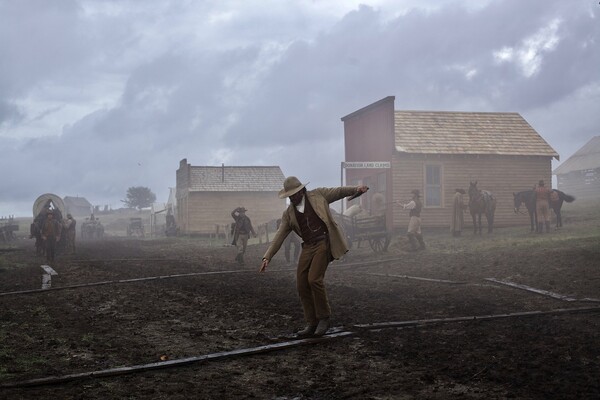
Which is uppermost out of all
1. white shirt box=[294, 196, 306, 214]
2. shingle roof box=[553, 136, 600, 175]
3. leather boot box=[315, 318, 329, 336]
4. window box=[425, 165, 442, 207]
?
shingle roof box=[553, 136, 600, 175]

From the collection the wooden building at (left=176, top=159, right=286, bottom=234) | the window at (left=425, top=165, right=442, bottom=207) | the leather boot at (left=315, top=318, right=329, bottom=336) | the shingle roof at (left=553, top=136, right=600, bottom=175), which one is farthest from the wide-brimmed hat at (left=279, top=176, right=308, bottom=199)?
the shingle roof at (left=553, top=136, right=600, bottom=175)

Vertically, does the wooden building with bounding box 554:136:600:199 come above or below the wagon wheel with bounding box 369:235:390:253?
above

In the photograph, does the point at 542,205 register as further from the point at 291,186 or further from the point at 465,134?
the point at 291,186

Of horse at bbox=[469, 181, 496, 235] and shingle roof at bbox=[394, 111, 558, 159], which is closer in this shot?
horse at bbox=[469, 181, 496, 235]

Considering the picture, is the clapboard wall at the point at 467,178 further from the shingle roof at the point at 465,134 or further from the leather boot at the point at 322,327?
the leather boot at the point at 322,327

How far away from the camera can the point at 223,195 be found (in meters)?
43.2

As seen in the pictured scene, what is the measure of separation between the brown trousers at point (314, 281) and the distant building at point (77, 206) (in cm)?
10651

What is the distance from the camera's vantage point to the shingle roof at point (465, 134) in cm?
2559

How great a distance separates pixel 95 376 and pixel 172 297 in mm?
5507

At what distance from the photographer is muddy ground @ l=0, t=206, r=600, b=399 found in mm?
5168

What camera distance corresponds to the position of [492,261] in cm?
1534

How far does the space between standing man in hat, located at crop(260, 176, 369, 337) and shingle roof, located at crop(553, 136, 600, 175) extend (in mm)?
52983

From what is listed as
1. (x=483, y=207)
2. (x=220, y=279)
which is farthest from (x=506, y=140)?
(x=220, y=279)

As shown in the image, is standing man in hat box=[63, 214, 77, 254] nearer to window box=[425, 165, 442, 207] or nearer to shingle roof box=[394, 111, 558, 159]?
shingle roof box=[394, 111, 558, 159]
